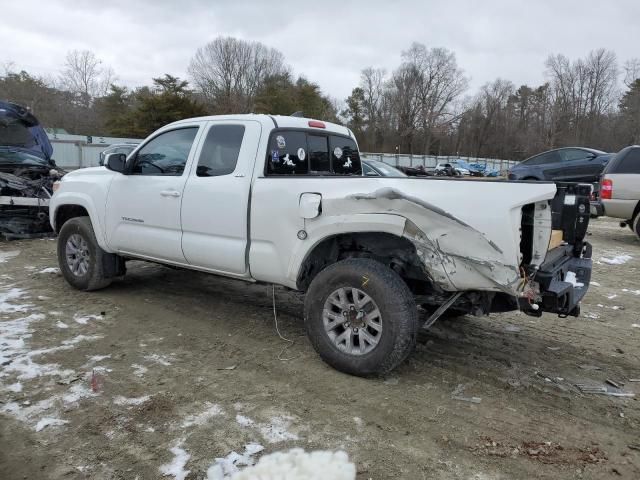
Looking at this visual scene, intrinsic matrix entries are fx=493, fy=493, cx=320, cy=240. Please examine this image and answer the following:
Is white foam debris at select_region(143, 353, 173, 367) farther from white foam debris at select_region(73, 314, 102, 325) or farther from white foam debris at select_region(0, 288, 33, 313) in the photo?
white foam debris at select_region(0, 288, 33, 313)

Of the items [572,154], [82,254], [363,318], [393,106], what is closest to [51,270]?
[82,254]

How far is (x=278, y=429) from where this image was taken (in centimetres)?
302

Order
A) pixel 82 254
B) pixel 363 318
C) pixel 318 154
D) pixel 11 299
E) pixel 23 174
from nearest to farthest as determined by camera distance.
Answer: pixel 363 318 < pixel 318 154 < pixel 11 299 < pixel 82 254 < pixel 23 174

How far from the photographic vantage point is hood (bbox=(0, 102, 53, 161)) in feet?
31.7

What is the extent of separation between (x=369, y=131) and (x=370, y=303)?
79001mm

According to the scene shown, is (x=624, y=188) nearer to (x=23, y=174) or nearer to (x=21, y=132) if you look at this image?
(x=23, y=174)

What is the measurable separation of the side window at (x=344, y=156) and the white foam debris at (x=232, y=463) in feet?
9.75

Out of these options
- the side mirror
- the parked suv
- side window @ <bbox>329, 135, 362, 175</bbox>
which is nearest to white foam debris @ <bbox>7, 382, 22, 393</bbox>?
the side mirror

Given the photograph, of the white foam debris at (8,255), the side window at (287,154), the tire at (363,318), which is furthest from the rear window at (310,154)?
the white foam debris at (8,255)

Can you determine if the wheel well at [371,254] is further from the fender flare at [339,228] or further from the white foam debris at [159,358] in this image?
the white foam debris at [159,358]

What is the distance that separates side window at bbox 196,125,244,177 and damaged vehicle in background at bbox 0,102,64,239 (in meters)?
5.87

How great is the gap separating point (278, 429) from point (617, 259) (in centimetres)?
776

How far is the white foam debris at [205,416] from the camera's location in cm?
308

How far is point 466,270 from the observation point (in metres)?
3.28
